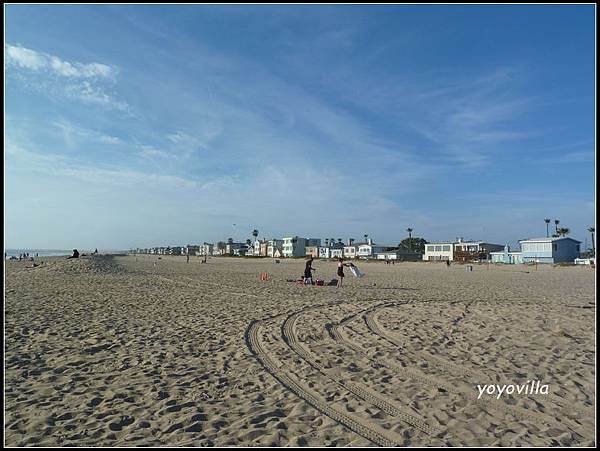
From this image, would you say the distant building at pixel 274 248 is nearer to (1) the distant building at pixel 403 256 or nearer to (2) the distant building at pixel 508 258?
(1) the distant building at pixel 403 256

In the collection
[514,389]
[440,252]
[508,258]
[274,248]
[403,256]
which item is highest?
[274,248]

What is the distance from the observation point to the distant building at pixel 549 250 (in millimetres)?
71000

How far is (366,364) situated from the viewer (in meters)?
6.44

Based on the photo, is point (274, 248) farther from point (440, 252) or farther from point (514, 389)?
point (514, 389)

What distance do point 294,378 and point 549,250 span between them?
81437 millimetres

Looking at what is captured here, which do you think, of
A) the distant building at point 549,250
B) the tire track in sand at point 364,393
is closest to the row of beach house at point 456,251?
the distant building at point 549,250

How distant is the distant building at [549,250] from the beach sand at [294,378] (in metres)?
72.0

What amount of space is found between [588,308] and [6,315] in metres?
18.2

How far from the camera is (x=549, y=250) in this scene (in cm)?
7106

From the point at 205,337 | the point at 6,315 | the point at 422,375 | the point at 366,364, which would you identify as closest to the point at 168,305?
the point at 6,315

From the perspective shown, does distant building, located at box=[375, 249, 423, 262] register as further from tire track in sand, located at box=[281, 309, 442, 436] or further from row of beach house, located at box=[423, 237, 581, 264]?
tire track in sand, located at box=[281, 309, 442, 436]

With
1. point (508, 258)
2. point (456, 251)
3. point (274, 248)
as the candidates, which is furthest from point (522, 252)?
point (274, 248)

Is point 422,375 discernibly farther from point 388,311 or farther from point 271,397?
point 388,311

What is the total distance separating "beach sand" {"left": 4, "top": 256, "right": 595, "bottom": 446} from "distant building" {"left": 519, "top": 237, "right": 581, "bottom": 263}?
7195cm
